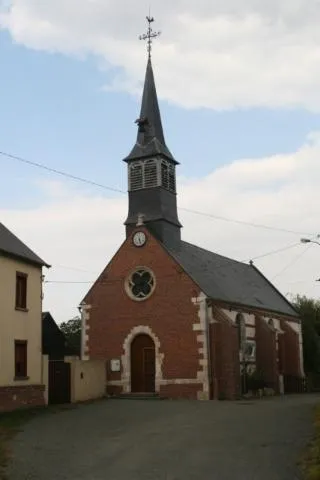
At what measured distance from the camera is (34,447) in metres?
15.3

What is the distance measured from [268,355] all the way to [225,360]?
7.18 meters

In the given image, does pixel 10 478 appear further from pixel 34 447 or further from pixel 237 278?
pixel 237 278

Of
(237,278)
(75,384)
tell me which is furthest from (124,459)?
(237,278)

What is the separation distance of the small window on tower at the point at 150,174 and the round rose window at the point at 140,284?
15.8 feet

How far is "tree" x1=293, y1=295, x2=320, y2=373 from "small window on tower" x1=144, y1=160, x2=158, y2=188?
70.4 ft

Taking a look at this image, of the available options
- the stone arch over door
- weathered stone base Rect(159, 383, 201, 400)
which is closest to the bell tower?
the stone arch over door

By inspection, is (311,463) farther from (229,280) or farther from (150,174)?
(229,280)

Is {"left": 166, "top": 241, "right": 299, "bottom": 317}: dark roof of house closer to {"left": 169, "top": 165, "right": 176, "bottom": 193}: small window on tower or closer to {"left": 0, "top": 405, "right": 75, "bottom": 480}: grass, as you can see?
Answer: {"left": 169, "top": 165, "right": 176, "bottom": 193}: small window on tower

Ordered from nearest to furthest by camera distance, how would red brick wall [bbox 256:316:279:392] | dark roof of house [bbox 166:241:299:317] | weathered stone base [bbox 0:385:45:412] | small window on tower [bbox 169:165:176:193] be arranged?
weathered stone base [bbox 0:385:45:412]
dark roof of house [bbox 166:241:299:317]
small window on tower [bbox 169:165:176:193]
red brick wall [bbox 256:316:279:392]

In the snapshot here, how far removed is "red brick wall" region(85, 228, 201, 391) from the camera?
3159 cm

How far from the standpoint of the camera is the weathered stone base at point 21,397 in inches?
926

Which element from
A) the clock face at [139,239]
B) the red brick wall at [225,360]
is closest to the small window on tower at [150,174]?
the clock face at [139,239]

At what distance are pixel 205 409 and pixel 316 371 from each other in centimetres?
2560

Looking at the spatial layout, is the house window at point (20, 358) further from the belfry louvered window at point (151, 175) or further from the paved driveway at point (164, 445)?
the belfry louvered window at point (151, 175)
